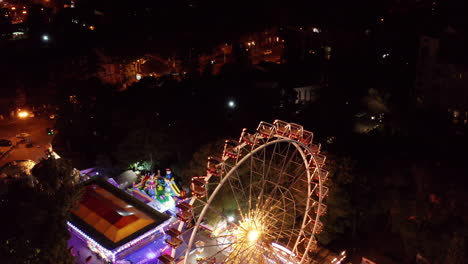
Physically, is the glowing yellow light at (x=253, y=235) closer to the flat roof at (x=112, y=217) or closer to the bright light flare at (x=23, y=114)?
the flat roof at (x=112, y=217)

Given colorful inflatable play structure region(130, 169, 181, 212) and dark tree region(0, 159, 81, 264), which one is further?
colorful inflatable play structure region(130, 169, 181, 212)

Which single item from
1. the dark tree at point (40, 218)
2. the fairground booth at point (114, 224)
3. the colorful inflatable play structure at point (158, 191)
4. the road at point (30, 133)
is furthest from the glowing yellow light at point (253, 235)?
the road at point (30, 133)

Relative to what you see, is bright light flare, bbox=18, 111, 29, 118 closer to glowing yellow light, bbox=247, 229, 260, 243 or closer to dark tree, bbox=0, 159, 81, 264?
dark tree, bbox=0, 159, 81, 264

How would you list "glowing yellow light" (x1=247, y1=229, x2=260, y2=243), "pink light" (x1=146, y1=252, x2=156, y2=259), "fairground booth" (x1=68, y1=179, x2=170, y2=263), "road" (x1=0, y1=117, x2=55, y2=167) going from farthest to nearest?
1. "road" (x1=0, y1=117, x2=55, y2=167)
2. "pink light" (x1=146, y1=252, x2=156, y2=259)
3. "fairground booth" (x1=68, y1=179, x2=170, y2=263)
4. "glowing yellow light" (x1=247, y1=229, x2=260, y2=243)

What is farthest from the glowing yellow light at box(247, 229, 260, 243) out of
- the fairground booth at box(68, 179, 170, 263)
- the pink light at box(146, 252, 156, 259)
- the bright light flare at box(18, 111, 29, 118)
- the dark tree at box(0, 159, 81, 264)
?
the bright light flare at box(18, 111, 29, 118)

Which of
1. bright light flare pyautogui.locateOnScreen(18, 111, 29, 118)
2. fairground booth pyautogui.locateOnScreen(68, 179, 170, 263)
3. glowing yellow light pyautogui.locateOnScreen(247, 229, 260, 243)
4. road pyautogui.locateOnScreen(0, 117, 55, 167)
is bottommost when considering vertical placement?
road pyautogui.locateOnScreen(0, 117, 55, 167)

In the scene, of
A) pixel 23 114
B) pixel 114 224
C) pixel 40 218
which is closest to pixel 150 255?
pixel 114 224

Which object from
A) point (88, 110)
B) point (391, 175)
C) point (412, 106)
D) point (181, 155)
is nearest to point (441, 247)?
point (391, 175)
